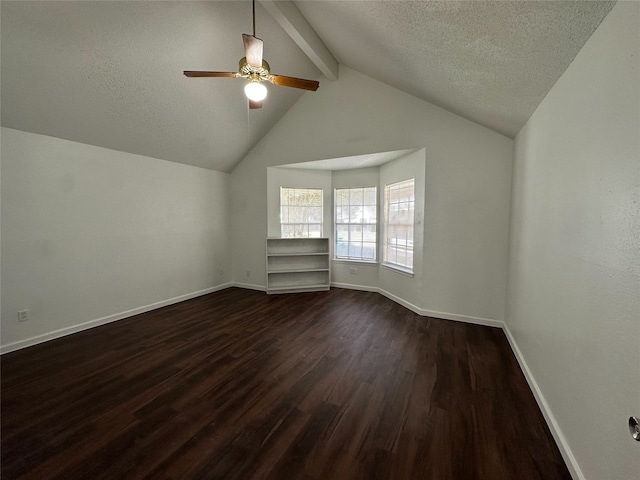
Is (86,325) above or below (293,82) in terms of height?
below

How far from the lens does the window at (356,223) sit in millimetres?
4953

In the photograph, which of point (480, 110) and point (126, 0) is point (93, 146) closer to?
point (126, 0)

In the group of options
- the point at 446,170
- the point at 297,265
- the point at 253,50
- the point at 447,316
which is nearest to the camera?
the point at 253,50

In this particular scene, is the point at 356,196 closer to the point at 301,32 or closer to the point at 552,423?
the point at 301,32

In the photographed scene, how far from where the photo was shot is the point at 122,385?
2.16 meters

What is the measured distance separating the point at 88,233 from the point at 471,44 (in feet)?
15.3

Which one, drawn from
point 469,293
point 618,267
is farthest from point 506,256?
point 618,267

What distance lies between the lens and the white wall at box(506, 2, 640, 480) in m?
1.00

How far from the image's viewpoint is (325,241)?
5.21m

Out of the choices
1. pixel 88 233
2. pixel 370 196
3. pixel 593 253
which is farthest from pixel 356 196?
pixel 88 233

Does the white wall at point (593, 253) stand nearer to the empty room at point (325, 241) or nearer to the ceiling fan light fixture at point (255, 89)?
the empty room at point (325, 241)

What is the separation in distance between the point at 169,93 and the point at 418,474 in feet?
14.8

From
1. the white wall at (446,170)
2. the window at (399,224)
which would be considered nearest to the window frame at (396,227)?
the window at (399,224)

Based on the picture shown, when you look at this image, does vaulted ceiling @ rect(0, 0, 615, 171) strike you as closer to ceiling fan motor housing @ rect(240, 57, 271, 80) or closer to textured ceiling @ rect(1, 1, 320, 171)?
textured ceiling @ rect(1, 1, 320, 171)
